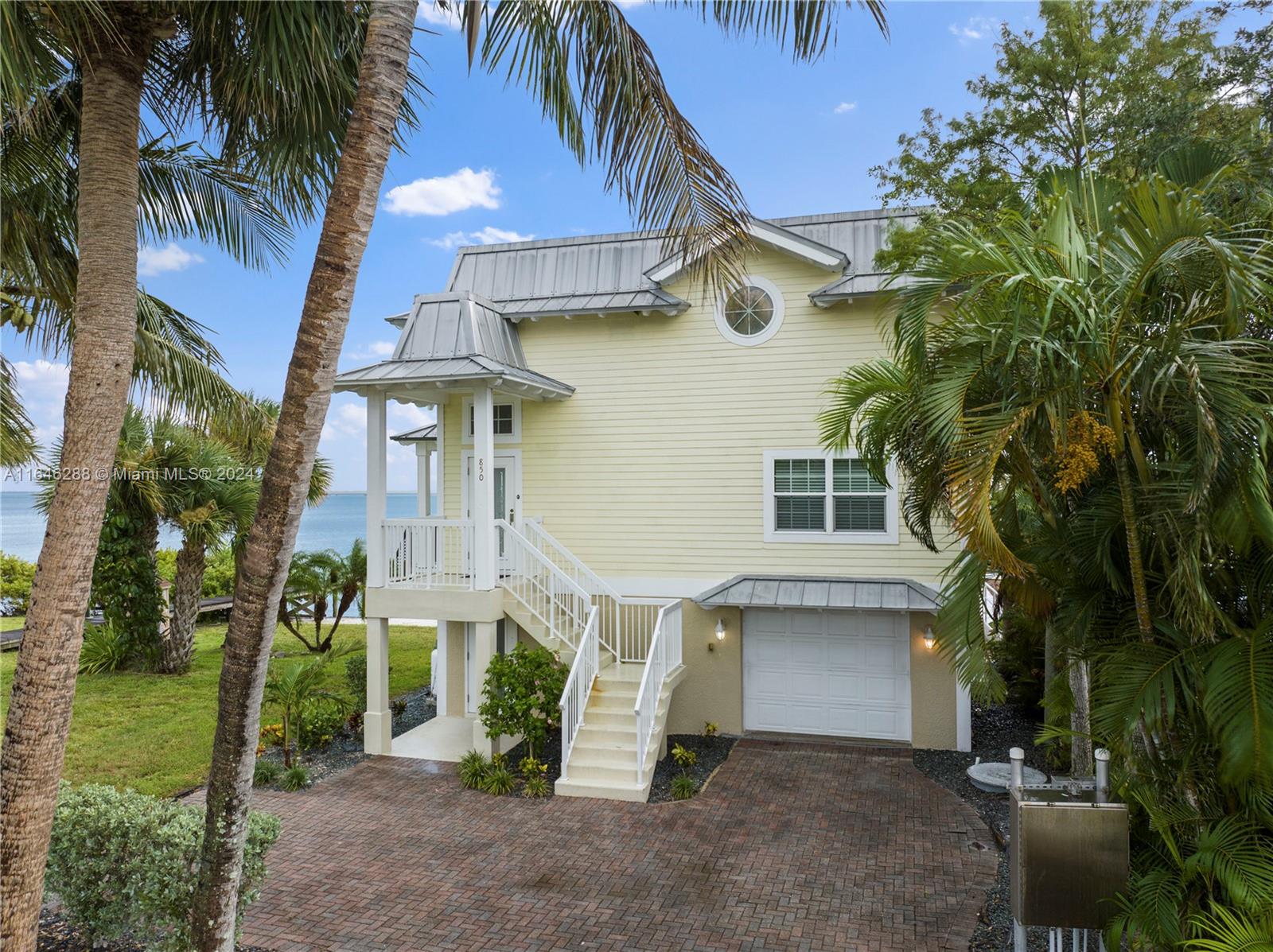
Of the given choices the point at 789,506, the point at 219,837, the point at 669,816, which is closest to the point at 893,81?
the point at 789,506

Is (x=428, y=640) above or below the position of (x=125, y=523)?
below

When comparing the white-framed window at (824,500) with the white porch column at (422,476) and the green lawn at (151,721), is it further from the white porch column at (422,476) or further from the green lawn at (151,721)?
the green lawn at (151,721)

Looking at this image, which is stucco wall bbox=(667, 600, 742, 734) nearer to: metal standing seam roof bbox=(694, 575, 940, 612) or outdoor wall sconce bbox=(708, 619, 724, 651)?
outdoor wall sconce bbox=(708, 619, 724, 651)

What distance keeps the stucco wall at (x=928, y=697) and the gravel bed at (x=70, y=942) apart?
882 cm

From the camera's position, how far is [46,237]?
702 cm

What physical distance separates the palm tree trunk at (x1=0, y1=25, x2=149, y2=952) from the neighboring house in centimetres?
553

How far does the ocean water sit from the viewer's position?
6625cm

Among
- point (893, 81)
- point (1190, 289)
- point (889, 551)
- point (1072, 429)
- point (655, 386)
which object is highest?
point (893, 81)

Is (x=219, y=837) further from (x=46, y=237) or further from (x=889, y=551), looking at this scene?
(x=889, y=551)

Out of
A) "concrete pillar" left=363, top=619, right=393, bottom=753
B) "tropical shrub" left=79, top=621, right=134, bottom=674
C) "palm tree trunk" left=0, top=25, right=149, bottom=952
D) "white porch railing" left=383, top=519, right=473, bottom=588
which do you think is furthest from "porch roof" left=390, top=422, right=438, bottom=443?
"palm tree trunk" left=0, top=25, right=149, bottom=952

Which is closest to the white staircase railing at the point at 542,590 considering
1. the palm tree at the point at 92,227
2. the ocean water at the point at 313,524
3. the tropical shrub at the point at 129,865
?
the tropical shrub at the point at 129,865

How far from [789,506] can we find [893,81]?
7.19m

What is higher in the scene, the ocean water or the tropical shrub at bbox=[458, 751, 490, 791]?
the ocean water

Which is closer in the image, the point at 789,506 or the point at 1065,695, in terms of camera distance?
the point at 1065,695
